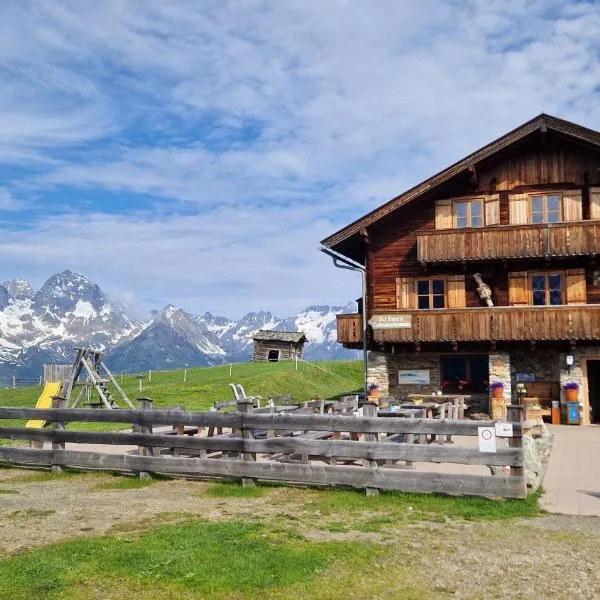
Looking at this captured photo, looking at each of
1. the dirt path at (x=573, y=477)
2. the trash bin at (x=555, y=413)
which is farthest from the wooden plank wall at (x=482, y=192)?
the dirt path at (x=573, y=477)

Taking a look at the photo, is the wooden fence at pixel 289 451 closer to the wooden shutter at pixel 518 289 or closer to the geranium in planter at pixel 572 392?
the geranium in planter at pixel 572 392

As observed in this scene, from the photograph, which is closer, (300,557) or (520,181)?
(300,557)

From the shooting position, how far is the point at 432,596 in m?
6.20

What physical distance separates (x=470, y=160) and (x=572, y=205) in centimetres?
469

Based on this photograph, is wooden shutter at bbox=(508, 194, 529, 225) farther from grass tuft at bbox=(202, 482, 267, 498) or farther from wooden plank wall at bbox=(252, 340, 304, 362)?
wooden plank wall at bbox=(252, 340, 304, 362)

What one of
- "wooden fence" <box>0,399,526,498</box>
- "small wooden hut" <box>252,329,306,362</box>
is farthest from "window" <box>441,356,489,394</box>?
"small wooden hut" <box>252,329,306,362</box>

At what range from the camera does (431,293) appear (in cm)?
2939

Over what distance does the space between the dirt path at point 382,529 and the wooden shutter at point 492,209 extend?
20.4m

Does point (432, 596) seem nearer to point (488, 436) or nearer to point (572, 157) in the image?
point (488, 436)

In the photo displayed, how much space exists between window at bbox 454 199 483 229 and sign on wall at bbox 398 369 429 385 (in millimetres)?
6820

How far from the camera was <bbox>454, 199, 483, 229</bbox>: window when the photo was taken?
28938mm

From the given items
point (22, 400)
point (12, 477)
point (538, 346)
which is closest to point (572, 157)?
point (538, 346)

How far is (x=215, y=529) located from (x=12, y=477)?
22.7ft

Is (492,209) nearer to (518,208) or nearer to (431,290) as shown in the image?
(518,208)
